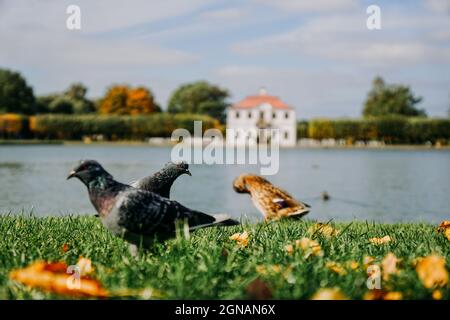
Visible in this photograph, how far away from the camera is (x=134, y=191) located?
3570 millimetres

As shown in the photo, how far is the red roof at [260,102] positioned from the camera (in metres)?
87.2

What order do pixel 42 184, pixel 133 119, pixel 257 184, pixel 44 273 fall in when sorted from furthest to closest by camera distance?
pixel 133 119 < pixel 42 184 < pixel 257 184 < pixel 44 273

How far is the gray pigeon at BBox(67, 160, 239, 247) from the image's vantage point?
349cm

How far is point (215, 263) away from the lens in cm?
327

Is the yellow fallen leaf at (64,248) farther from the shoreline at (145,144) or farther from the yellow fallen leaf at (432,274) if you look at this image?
the shoreline at (145,144)

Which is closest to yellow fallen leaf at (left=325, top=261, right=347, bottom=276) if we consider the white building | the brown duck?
the brown duck

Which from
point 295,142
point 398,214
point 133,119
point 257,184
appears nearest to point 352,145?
point 295,142

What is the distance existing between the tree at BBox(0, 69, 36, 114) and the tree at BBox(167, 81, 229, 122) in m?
25.8

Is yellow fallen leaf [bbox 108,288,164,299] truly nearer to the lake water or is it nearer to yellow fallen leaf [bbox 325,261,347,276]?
yellow fallen leaf [bbox 325,261,347,276]

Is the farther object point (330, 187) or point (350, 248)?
point (330, 187)

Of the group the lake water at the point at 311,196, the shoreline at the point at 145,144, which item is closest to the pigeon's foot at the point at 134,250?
the lake water at the point at 311,196
